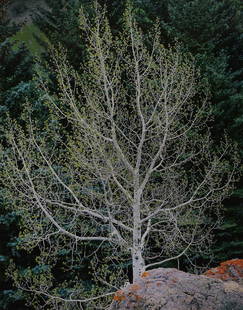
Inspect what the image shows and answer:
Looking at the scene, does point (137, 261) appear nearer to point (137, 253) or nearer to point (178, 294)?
point (137, 253)

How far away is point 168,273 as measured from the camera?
4941mm

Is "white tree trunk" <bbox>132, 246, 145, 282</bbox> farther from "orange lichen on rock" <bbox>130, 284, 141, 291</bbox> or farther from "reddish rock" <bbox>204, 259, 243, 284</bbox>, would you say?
"orange lichen on rock" <bbox>130, 284, 141, 291</bbox>

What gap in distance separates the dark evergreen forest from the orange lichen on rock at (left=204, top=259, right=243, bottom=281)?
227 centimetres

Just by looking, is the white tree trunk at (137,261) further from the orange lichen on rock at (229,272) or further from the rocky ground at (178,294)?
the rocky ground at (178,294)

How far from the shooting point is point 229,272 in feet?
20.5

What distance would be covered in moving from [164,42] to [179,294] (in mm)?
8462

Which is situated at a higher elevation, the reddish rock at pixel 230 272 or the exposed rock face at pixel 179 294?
the reddish rock at pixel 230 272

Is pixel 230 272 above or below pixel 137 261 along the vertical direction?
below

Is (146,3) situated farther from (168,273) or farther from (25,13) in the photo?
(25,13)

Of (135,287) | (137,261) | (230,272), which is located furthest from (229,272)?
(135,287)

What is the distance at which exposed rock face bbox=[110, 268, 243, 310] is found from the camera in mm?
4352

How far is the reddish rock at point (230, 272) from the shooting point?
6078 mm

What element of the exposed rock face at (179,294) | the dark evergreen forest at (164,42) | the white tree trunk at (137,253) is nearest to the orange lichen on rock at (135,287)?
the exposed rock face at (179,294)

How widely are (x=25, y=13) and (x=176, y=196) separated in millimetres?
20730
